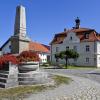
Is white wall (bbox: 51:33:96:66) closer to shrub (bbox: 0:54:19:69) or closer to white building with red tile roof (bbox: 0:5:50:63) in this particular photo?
white building with red tile roof (bbox: 0:5:50:63)

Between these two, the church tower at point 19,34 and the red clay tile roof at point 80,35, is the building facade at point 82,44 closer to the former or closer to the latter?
the red clay tile roof at point 80,35

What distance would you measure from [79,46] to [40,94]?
44.8 meters

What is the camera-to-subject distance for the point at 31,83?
43.9 ft

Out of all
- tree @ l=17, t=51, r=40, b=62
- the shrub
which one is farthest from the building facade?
the shrub

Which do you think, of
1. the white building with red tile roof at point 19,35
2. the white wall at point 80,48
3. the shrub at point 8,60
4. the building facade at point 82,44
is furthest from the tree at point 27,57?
the white wall at point 80,48

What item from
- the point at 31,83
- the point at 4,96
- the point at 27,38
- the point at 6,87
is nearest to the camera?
the point at 4,96

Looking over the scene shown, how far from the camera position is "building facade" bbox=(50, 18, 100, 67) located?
5291 cm

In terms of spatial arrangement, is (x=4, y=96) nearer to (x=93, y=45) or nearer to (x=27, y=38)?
(x=27, y=38)

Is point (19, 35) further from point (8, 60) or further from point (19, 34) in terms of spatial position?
point (8, 60)

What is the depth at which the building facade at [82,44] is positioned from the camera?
5291 cm

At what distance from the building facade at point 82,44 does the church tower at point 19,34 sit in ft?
117

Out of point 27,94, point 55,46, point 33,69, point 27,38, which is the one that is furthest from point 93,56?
point 27,94

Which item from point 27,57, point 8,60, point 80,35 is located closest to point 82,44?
point 80,35

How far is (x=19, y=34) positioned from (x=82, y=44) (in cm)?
3781
